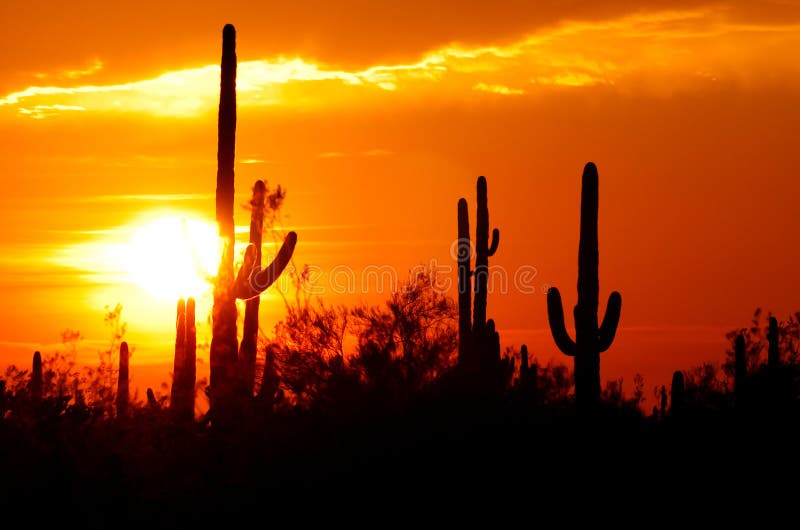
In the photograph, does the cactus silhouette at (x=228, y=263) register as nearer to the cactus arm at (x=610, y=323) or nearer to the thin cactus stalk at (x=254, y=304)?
the thin cactus stalk at (x=254, y=304)

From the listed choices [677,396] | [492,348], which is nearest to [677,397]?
[677,396]

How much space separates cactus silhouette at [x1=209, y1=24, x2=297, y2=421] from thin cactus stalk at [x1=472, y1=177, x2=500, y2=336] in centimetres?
934

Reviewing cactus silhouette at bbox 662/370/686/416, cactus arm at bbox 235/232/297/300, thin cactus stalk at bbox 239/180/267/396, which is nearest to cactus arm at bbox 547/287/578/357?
cactus silhouette at bbox 662/370/686/416

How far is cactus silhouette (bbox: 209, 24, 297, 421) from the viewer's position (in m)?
21.8

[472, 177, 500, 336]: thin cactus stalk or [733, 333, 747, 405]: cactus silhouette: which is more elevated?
[472, 177, 500, 336]: thin cactus stalk

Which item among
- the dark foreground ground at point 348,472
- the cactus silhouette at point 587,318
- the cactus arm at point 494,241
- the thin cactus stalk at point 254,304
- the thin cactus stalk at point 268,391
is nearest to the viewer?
the dark foreground ground at point 348,472

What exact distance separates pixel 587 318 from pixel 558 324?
0.51 m

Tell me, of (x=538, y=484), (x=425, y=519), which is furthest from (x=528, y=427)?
(x=425, y=519)

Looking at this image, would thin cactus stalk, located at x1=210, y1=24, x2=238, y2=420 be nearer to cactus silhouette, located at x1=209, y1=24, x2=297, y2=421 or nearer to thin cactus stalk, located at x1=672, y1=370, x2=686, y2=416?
cactus silhouette, located at x1=209, y1=24, x2=297, y2=421

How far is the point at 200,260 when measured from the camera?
2239cm

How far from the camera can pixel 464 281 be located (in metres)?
31.0

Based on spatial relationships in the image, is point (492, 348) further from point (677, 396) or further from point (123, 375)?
point (123, 375)

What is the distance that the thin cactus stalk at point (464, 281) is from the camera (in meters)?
30.1

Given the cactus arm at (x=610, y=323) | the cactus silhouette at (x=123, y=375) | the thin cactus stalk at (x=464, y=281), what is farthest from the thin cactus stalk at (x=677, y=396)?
the cactus silhouette at (x=123, y=375)
